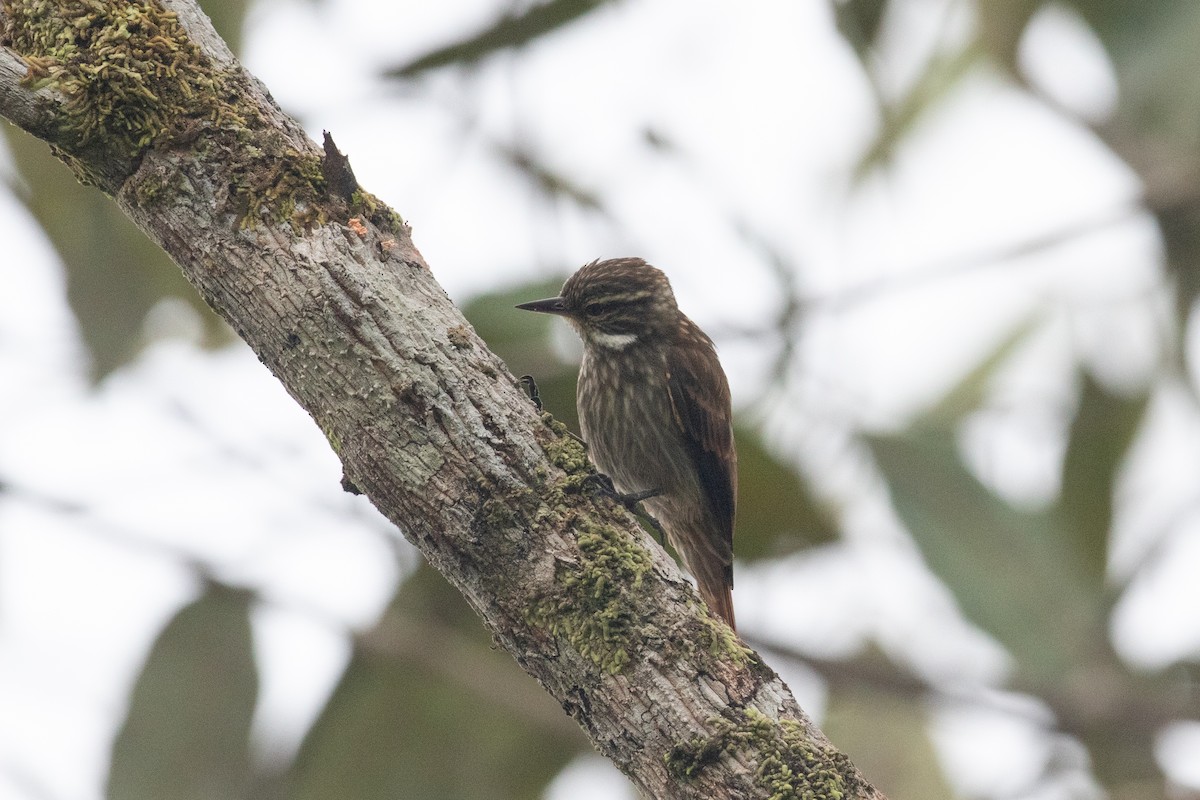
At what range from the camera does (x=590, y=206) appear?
582 centimetres

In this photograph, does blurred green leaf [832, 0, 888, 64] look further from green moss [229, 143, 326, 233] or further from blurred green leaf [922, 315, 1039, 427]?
green moss [229, 143, 326, 233]

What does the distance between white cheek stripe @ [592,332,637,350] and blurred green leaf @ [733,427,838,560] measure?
67 centimetres

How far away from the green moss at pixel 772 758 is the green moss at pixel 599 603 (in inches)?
7.7

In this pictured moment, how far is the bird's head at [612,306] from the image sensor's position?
4773 mm

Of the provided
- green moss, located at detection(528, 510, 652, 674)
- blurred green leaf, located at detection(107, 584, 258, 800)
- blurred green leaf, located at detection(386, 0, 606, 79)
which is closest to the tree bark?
green moss, located at detection(528, 510, 652, 674)

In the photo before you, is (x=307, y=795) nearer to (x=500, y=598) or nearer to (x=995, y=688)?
(x=995, y=688)

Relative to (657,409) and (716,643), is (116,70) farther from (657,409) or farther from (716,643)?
(657,409)

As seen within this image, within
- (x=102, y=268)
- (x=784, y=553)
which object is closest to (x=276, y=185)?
(x=102, y=268)

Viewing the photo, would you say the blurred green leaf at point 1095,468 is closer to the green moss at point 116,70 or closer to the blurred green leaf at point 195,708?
the blurred green leaf at point 195,708

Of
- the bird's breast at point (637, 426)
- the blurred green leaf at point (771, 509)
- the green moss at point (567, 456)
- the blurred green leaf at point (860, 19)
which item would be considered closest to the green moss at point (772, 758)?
the green moss at point (567, 456)

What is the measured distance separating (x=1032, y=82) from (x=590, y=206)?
2376 millimetres

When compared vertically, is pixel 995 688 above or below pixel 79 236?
above

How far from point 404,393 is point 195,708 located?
310cm

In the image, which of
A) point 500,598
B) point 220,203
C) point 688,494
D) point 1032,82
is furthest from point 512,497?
point 1032,82
